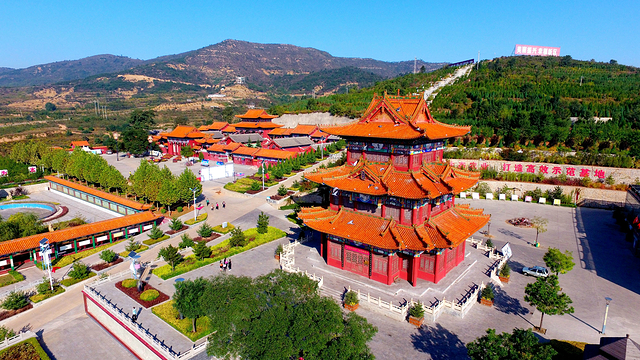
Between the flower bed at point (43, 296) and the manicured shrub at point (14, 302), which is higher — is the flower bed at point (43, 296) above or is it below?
below

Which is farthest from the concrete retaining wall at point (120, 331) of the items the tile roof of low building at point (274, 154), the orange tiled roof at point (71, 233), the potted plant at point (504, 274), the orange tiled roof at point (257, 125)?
the orange tiled roof at point (257, 125)

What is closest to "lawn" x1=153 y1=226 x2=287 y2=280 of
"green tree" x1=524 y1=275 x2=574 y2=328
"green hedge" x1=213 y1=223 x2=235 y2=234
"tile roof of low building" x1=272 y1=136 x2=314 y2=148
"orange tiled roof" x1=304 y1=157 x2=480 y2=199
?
"green hedge" x1=213 y1=223 x2=235 y2=234

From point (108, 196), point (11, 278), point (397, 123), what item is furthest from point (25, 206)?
point (397, 123)

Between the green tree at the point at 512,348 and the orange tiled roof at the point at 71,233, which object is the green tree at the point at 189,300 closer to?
the green tree at the point at 512,348

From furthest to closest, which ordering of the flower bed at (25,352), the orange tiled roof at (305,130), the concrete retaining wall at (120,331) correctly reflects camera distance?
1. the orange tiled roof at (305,130)
2. the concrete retaining wall at (120,331)
3. the flower bed at (25,352)

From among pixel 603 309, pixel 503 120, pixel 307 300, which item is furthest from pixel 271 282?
pixel 503 120

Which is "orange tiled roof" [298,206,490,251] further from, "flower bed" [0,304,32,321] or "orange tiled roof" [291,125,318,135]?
"orange tiled roof" [291,125,318,135]
